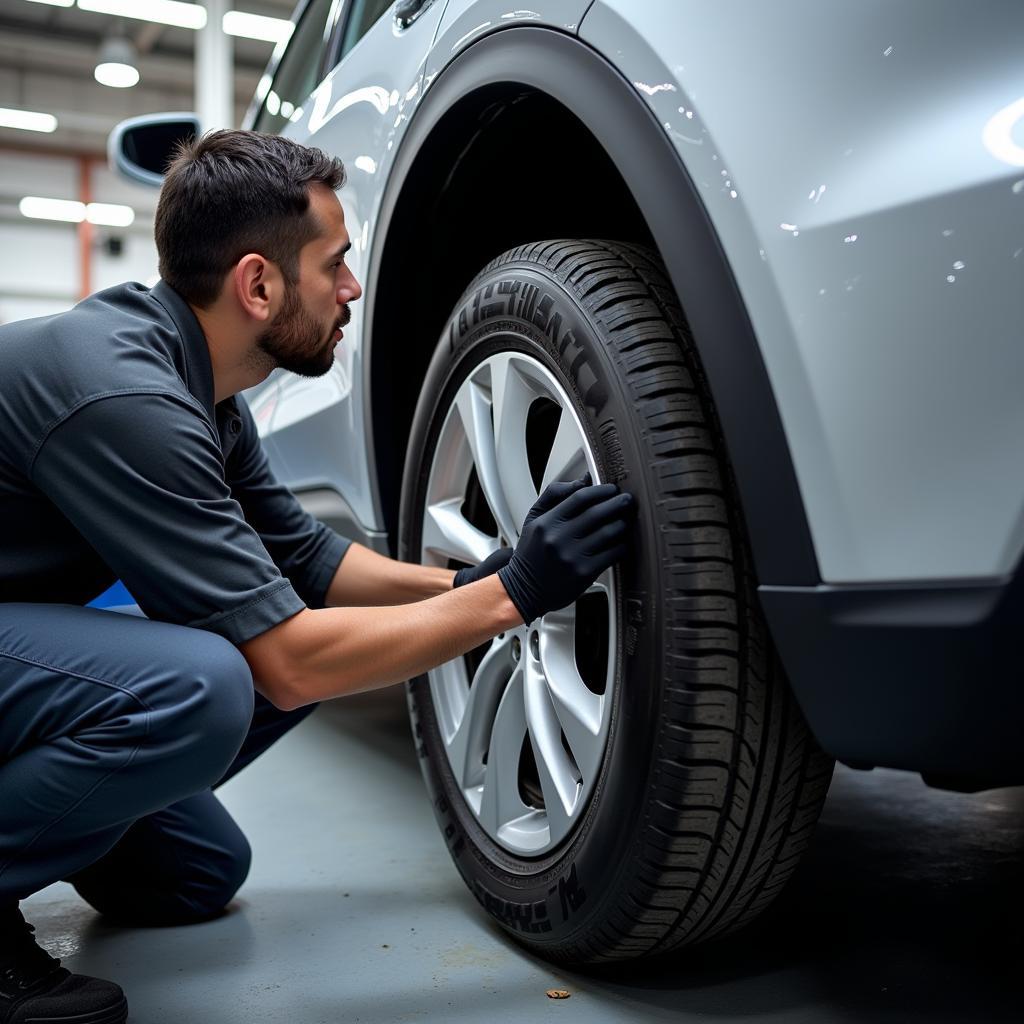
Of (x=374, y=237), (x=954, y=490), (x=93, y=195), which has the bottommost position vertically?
(x=954, y=490)

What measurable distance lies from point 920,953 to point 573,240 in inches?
35.0

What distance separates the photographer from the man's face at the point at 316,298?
1.32 meters

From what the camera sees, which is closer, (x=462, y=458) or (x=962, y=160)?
(x=962, y=160)

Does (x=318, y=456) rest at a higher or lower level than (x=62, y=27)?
lower

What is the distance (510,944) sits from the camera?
4.17ft

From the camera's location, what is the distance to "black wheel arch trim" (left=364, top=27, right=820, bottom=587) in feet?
2.86

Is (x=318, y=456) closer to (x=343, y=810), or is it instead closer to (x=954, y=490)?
(x=343, y=810)

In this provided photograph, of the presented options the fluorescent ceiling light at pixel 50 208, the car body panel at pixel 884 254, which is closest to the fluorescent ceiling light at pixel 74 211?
the fluorescent ceiling light at pixel 50 208

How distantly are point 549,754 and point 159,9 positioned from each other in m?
9.38

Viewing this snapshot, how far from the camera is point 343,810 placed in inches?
73.6

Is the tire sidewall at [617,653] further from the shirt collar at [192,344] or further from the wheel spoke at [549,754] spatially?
the shirt collar at [192,344]

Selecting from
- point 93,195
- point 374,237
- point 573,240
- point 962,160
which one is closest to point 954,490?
point 962,160

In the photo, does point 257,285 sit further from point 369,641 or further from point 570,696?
point 570,696

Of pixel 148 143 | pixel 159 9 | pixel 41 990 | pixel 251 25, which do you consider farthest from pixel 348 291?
pixel 159 9
